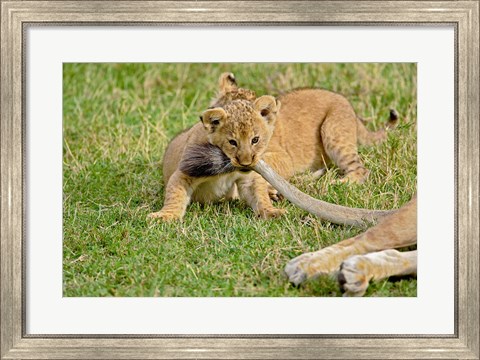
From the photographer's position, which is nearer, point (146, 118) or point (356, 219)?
point (356, 219)

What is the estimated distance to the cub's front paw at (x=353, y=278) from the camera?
6.02 m

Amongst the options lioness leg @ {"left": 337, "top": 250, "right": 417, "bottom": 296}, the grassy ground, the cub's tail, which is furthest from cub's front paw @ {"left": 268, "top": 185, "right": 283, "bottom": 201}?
lioness leg @ {"left": 337, "top": 250, "right": 417, "bottom": 296}

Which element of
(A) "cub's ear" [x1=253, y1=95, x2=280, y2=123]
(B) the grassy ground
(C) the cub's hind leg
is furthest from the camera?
(C) the cub's hind leg

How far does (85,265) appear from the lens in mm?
6562

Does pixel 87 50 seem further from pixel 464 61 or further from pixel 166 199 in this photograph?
pixel 464 61

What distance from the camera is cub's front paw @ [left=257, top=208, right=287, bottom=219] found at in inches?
289

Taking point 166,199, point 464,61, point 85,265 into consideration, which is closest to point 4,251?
point 85,265

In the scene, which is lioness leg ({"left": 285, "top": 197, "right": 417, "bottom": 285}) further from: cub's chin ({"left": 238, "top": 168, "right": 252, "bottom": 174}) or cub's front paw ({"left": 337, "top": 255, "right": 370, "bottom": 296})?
cub's chin ({"left": 238, "top": 168, "right": 252, "bottom": 174})

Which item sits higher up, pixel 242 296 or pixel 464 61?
pixel 464 61

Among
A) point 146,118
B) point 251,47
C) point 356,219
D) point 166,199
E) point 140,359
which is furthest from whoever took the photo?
point 146,118

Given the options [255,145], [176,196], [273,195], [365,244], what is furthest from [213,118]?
[365,244]

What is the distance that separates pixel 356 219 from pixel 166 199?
4.75 ft

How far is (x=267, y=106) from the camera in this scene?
765 cm

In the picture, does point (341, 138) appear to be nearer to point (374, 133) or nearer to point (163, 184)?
point (374, 133)
